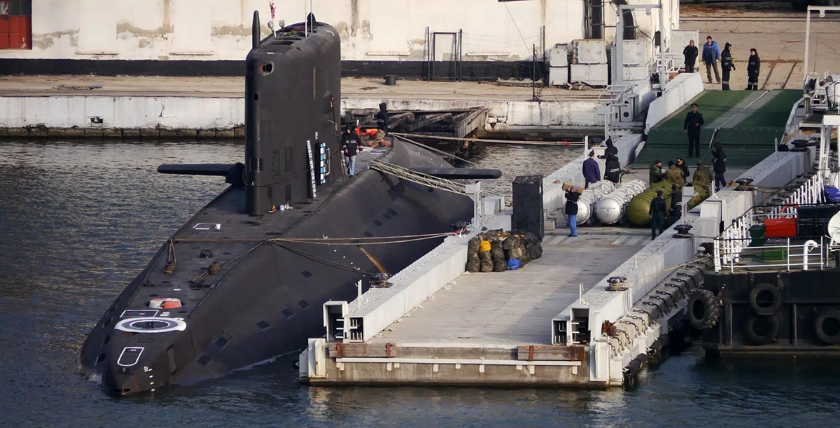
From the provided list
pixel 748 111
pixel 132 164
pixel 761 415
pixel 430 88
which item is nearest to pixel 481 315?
pixel 761 415

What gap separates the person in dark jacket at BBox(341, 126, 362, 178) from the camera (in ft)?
132

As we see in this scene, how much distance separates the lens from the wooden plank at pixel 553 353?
28891mm

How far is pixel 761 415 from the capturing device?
91.6 ft

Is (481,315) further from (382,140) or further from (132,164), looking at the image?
(132,164)

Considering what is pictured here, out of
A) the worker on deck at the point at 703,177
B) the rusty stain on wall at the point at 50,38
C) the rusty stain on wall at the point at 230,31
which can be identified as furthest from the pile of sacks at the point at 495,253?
the rusty stain on wall at the point at 50,38

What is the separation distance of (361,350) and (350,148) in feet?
37.6

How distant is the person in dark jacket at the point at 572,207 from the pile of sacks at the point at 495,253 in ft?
10.5

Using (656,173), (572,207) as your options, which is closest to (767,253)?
(572,207)

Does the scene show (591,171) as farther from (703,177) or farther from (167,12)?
(167,12)

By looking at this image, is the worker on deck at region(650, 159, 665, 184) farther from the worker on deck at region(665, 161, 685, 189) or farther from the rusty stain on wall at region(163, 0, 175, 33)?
the rusty stain on wall at region(163, 0, 175, 33)

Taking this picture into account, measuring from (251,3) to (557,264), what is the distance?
3702cm

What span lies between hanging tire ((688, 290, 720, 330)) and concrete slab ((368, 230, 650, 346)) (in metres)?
2.73

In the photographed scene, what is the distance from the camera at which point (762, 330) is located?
3081 cm

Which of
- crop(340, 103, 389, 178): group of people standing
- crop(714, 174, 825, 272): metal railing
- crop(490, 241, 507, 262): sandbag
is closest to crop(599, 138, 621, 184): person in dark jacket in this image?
crop(714, 174, 825, 272): metal railing
